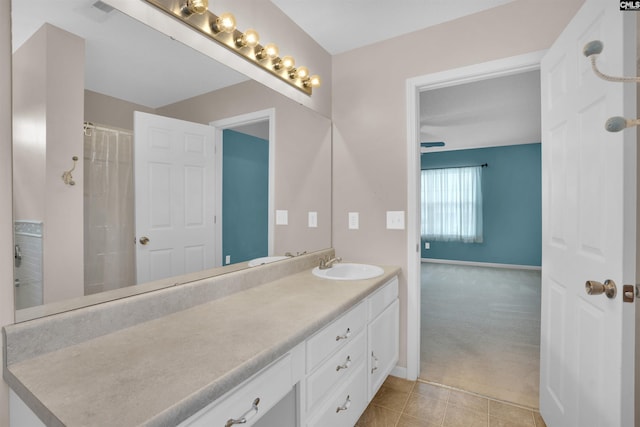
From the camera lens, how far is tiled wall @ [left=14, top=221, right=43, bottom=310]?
2.88ft

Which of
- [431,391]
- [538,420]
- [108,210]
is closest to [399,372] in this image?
[431,391]

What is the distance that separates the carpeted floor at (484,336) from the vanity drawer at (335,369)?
966mm

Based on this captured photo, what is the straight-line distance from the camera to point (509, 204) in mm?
6242

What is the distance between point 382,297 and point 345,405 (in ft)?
2.10

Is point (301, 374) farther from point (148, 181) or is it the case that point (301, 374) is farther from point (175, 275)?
point (148, 181)

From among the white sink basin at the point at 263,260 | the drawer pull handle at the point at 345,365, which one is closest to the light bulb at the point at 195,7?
the white sink basin at the point at 263,260

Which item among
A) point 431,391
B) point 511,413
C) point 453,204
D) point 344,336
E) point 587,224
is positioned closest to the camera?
point 587,224

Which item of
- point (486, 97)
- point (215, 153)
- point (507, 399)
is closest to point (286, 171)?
point (215, 153)

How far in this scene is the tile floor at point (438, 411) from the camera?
1711 millimetres

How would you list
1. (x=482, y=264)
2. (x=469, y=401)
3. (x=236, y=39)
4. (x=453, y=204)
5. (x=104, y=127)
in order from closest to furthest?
(x=104, y=127)
(x=236, y=39)
(x=469, y=401)
(x=482, y=264)
(x=453, y=204)

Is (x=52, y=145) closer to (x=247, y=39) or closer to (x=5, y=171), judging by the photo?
(x=5, y=171)

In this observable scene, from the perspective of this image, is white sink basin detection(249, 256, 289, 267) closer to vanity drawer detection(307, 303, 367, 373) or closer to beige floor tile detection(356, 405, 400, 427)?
vanity drawer detection(307, 303, 367, 373)

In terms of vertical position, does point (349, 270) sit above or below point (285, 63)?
below

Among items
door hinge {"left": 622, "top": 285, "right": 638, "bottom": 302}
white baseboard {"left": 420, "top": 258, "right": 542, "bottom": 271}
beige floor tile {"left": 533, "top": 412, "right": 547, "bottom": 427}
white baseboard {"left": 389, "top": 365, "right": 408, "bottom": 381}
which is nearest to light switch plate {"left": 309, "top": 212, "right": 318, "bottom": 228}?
white baseboard {"left": 389, "top": 365, "right": 408, "bottom": 381}
